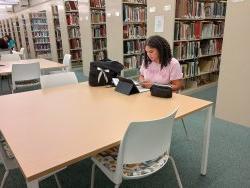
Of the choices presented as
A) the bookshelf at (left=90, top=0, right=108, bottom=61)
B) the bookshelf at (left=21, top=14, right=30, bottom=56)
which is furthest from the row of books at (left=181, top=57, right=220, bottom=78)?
the bookshelf at (left=21, top=14, right=30, bottom=56)

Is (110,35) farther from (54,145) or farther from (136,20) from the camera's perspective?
(54,145)

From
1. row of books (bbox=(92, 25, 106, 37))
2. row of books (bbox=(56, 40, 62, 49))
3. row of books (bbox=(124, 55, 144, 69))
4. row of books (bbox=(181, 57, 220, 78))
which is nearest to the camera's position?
row of books (bbox=(181, 57, 220, 78))

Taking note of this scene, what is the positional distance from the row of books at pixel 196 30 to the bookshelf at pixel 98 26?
2.77m

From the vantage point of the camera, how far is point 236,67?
2.83m

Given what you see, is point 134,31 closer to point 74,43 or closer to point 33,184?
point 74,43

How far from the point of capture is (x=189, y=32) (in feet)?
12.7


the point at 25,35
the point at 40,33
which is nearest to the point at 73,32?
the point at 40,33

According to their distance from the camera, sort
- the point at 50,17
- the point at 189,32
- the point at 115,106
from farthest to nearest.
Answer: the point at 50,17, the point at 189,32, the point at 115,106

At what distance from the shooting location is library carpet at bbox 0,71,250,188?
74.4 inches

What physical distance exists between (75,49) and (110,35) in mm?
2733

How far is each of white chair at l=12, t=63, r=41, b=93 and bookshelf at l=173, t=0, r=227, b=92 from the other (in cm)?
228

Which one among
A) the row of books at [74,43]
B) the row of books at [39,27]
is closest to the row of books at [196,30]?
the row of books at [74,43]

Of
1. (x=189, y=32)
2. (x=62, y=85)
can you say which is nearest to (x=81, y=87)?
(x=62, y=85)

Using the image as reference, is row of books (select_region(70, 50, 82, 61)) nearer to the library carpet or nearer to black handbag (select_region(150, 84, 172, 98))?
the library carpet
